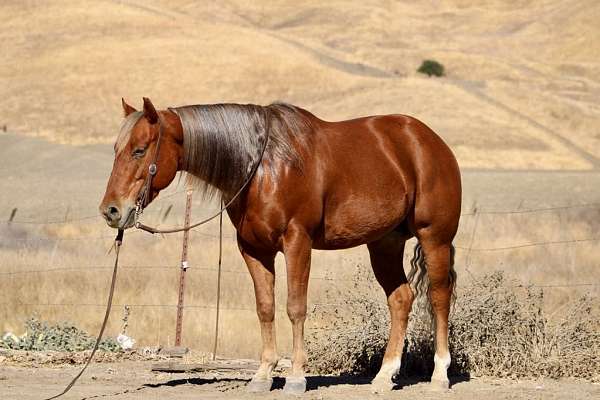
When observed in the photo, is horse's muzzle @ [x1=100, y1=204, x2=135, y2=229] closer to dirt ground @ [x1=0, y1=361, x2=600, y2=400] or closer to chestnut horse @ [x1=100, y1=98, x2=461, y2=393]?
chestnut horse @ [x1=100, y1=98, x2=461, y2=393]

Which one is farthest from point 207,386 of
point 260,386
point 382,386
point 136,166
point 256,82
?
point 256,82

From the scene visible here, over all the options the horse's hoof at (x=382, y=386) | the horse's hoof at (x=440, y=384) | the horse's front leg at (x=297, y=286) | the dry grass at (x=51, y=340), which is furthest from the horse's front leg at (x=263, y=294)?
the dry grass at (x=51, y=340)

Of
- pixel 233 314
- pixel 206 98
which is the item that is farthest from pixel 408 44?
pixel 233 314

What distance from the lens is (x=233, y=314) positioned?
1253 cm

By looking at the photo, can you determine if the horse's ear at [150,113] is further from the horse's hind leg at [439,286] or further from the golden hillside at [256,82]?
the golden hillside at [256,82]

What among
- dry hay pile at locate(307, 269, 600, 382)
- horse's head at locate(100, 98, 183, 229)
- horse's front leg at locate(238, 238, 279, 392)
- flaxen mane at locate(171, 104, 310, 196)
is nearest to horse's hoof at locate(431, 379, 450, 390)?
dry hay pile at locate(307, 269, 600, 382)

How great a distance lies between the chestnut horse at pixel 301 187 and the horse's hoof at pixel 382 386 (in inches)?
0.5

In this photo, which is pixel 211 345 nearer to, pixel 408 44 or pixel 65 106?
pixel 65 106

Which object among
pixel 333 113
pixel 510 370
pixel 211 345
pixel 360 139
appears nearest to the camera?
pixel 360 139

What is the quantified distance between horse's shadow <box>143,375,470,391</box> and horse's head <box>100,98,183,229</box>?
5.95 ft

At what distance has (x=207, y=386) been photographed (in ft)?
30.6

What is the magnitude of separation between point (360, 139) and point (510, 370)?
2.51m

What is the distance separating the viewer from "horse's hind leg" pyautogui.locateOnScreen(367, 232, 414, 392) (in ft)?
31.3

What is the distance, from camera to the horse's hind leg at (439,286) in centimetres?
957
